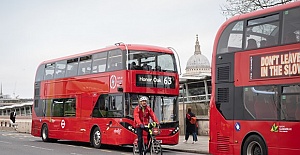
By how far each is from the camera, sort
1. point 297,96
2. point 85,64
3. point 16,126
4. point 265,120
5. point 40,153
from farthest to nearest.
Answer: point 16,126 → point 85,64 → point 40,153 → point 265,120 → point 297,96

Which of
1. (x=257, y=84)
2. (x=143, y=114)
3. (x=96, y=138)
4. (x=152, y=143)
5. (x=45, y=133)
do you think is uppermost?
(x=257, y=84)

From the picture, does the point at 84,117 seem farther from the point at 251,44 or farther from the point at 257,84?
the point at 257,84

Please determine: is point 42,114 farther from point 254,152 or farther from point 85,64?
point 254,152

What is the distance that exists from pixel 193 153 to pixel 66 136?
7.19 m

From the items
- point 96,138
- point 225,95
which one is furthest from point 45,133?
point 225,95

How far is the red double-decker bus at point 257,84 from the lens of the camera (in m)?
12.7

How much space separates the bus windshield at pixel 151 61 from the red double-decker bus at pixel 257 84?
4889mm

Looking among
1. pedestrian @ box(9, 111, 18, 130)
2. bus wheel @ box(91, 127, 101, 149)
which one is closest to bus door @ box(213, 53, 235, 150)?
bus wheel @ box(91, 127, 101, 149)

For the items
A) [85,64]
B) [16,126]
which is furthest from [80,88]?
[16,126]

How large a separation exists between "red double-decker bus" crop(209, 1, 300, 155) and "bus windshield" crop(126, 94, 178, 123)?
15.0 ft

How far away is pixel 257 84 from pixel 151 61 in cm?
711

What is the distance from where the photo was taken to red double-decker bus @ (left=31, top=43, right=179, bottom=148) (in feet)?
64.1

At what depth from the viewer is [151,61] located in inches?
794

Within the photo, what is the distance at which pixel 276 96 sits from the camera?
512 inches
